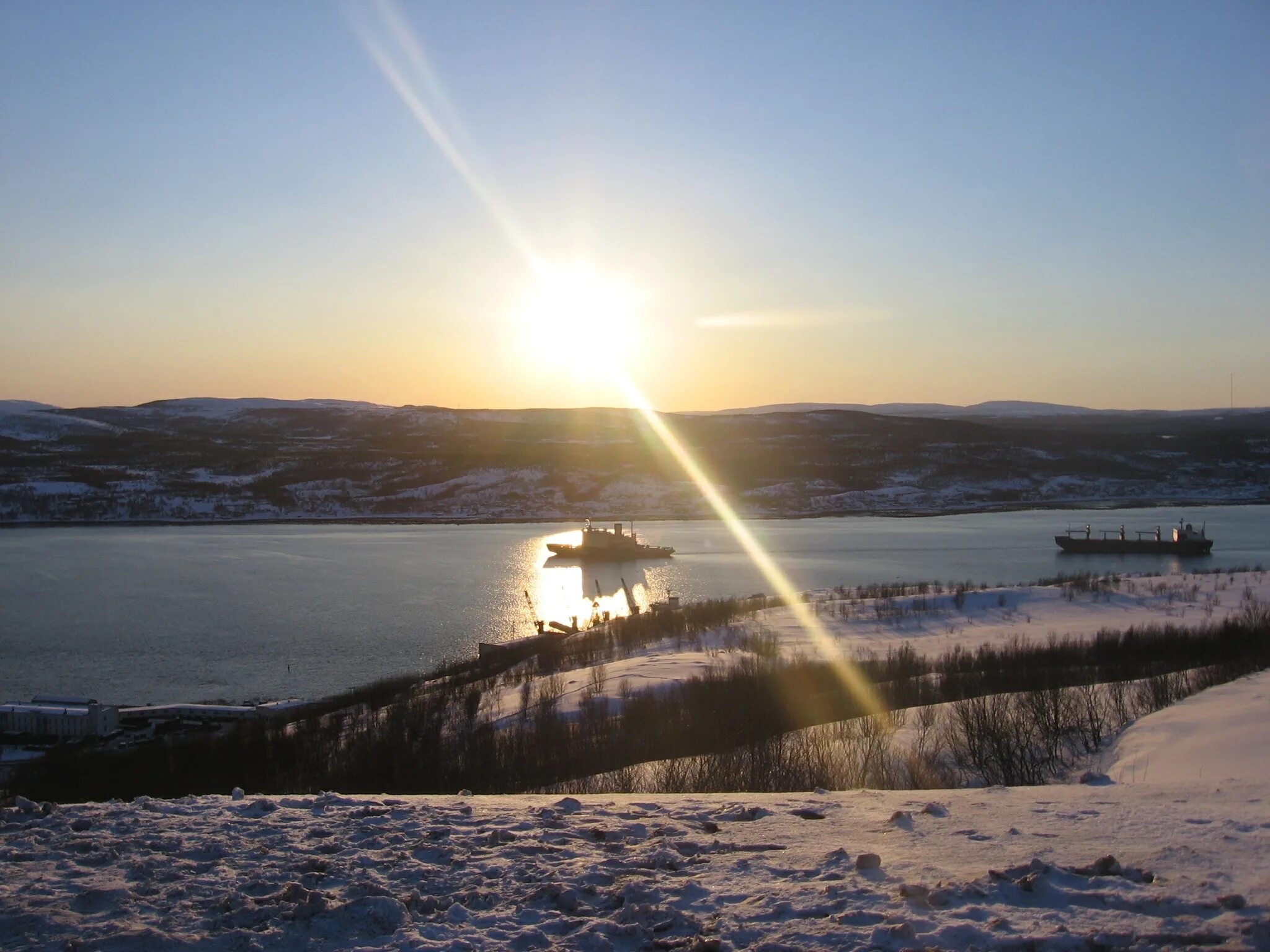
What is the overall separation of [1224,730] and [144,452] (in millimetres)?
117315

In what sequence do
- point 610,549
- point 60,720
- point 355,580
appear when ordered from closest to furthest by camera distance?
1. point 60,720
2. point 355,580
3. point 610,549

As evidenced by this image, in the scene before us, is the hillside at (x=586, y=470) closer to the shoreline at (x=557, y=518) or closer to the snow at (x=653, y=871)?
the shoreline at (x=557, y=518)

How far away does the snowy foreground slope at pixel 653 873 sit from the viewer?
3.61 metres

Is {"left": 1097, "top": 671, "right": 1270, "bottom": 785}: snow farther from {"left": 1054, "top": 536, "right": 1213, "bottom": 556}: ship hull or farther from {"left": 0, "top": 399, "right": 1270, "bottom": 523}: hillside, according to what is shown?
{"left": 0, "top": 399, "right": 1270, "bottom": 523}: hillside

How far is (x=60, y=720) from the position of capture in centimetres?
1639

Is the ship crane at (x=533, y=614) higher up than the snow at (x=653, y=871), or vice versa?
the snow at (x=653, y=871)

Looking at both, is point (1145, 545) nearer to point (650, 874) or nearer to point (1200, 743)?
point (1200, 743)

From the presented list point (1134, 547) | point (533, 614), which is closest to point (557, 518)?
point (1134, 547)

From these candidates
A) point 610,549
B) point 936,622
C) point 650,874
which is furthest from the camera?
point 610,549

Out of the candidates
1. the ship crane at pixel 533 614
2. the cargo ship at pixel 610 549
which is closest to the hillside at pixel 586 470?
the cargo ship at pixel 610 549

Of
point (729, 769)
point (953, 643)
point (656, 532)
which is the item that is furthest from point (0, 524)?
point (729, 769)

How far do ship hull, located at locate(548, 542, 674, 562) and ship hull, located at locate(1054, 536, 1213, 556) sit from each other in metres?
20.6

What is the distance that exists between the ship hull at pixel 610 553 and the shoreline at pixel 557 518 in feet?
67.6

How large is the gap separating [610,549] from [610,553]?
402mm
